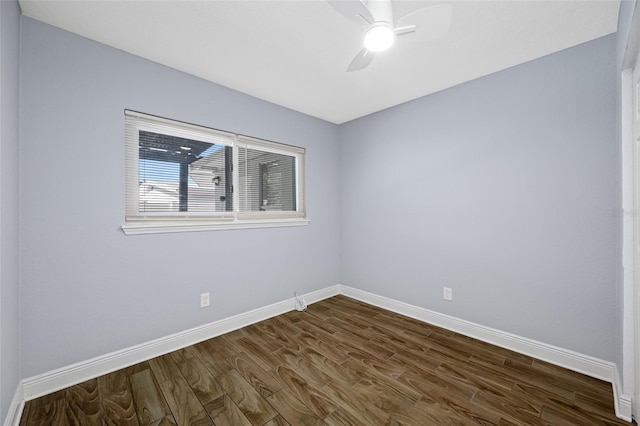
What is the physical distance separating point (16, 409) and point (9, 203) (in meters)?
1.20

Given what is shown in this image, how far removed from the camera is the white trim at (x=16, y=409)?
1.41 m

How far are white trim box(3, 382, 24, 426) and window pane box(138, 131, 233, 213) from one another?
4.24ft

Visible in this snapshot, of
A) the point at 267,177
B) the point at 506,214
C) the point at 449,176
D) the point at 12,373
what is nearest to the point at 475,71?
the point at 449,176

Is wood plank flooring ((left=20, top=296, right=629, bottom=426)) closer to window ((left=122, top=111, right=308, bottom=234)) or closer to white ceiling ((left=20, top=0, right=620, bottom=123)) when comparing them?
window ((left=122, top=111, right=308, bottom=234))

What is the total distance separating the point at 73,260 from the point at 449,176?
10.7 ft

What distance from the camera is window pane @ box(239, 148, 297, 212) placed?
2846 mm

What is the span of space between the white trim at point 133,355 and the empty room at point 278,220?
1 cm

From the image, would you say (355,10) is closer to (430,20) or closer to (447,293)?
(430,20)

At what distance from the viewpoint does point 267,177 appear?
3.09 m

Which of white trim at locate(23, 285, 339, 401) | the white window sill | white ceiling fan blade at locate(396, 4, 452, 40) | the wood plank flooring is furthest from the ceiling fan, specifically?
white trim at locate(23, 285, 339, 401)

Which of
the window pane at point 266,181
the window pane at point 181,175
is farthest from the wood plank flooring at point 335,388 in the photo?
the window pane at point 266,181

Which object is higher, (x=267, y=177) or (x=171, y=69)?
(x=171, y=69)

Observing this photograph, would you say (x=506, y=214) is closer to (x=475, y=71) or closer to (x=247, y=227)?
(x=475, y=71)

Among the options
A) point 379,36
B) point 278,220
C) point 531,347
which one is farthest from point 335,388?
point 379,36
